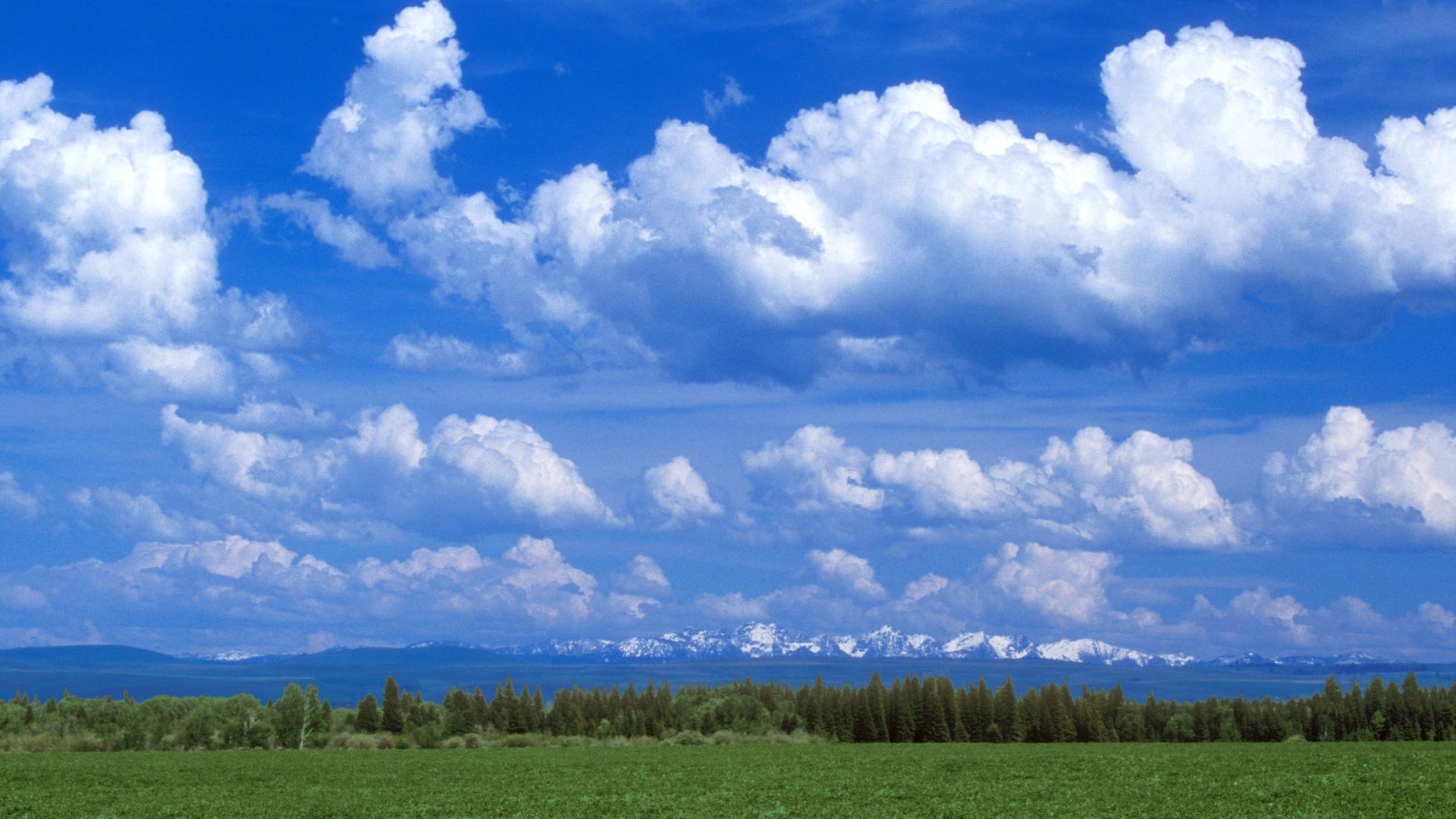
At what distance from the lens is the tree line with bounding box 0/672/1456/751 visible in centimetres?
16612

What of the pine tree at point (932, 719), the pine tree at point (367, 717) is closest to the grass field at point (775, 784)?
the pine tree at point (367, 717)

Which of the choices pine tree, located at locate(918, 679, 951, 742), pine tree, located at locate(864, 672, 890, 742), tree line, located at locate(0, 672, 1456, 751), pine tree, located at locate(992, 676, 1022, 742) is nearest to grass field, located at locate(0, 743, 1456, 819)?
tree line, located at locate(0, 672, 1456, 751)

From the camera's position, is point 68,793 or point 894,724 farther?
point 894,724

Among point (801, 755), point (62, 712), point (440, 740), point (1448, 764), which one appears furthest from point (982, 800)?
point (62, 712)

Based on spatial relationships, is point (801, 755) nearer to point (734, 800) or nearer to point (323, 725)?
point (734, 800)

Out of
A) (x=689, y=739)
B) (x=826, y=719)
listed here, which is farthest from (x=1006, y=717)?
(x=689, y=739)

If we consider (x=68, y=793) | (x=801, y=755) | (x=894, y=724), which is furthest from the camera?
(x=894, y=724)

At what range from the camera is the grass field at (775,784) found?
67438 mm

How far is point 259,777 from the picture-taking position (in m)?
97.2

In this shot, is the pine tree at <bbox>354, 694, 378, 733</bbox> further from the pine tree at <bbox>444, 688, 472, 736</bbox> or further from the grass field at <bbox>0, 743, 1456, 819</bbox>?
the grass field at <bbox>0, 743, 1456, 819</bbox>

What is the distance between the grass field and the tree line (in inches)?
1776

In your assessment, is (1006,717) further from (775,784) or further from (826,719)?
(775,784)

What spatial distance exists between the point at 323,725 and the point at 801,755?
263ft

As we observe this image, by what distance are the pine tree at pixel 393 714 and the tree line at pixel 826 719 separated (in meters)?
0.15
